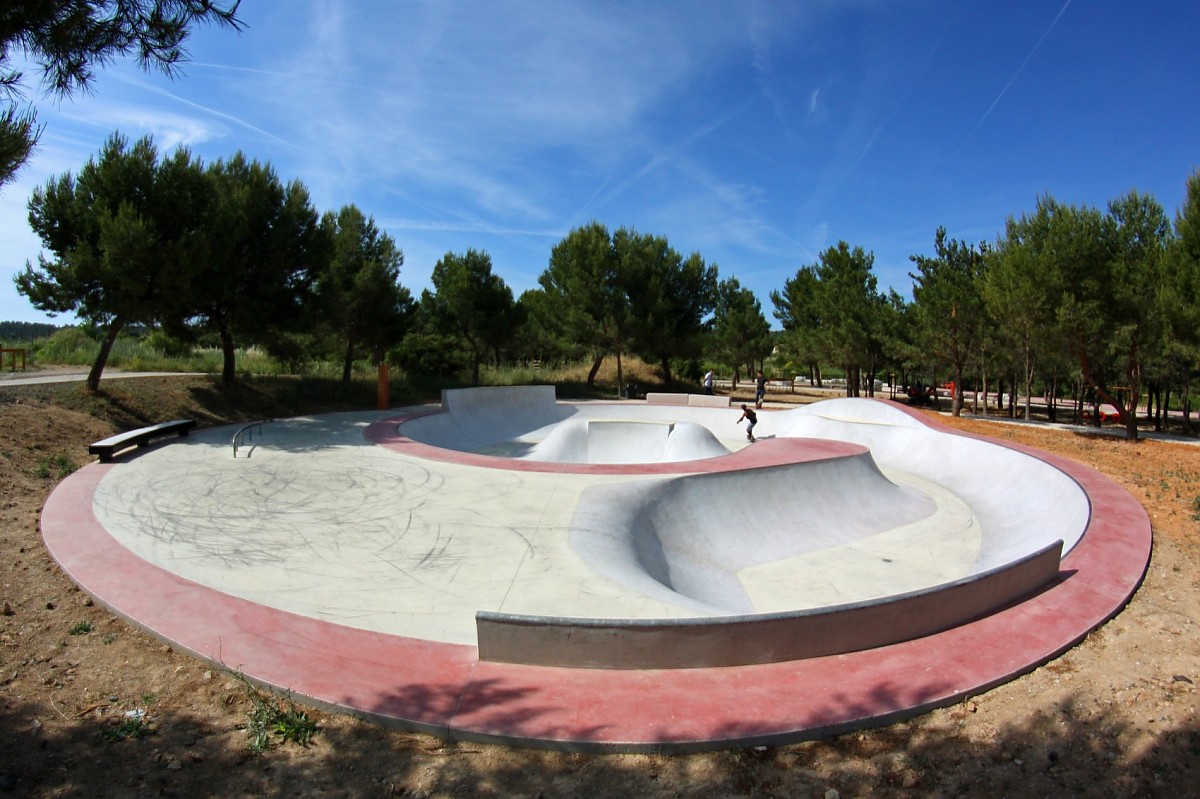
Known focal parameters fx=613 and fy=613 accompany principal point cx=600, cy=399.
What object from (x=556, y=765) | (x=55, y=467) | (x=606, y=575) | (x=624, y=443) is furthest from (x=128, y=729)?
(x=624, y=443)

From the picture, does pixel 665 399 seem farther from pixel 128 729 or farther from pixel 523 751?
pixel 128 729

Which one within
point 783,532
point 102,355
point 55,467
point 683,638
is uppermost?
point 102,355

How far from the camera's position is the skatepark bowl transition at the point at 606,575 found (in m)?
3.86

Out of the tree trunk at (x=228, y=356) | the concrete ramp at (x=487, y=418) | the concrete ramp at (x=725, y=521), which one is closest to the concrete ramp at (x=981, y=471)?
the concrete ramp at (x=725, y=521)

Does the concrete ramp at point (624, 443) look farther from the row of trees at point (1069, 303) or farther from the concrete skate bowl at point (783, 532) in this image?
the row of trees at point (1069, 303)

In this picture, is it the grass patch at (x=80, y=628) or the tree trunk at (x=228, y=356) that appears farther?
the tree trunk at (x=228, y=356)

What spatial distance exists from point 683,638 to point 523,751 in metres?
1.27

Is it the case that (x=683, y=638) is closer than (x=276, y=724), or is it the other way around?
(x=276, y=724)

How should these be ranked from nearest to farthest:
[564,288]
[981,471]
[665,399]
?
[981,471] → [665,399] → [564,288]

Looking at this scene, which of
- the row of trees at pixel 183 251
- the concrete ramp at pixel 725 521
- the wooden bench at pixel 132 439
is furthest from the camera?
the row of trees at pixel 183 251

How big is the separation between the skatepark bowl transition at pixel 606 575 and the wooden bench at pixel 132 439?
273 millimetres

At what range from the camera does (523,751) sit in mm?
3363

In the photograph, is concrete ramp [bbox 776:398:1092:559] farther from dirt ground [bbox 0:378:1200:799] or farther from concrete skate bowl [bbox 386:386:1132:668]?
dirt ground [bbox 0:378:1200:799]

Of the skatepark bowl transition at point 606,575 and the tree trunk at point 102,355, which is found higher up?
the tree trunk at point 102,355
